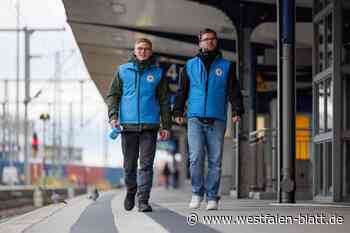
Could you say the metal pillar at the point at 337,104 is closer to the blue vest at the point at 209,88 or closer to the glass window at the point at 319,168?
the glass window at the point at 319,168

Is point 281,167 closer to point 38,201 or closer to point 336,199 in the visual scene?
point 336,199

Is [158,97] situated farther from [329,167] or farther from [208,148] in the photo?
[329,167]

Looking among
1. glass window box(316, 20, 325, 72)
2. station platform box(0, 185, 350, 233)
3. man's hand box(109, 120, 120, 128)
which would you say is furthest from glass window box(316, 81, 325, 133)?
man's hand box(109, 120, 120, 128)

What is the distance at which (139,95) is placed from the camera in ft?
35.9

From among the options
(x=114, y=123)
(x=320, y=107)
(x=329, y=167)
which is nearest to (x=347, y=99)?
(x=329, y=167)

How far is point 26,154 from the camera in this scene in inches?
1967

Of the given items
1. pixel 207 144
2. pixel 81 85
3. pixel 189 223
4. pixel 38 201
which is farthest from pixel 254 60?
pixel 81 85

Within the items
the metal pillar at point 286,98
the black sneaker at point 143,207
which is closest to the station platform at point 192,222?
the black sneaker at point 143,207

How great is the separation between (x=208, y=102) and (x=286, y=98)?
3305 millimetres

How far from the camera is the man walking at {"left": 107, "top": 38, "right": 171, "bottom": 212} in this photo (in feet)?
35.9

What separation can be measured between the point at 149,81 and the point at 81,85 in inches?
2267

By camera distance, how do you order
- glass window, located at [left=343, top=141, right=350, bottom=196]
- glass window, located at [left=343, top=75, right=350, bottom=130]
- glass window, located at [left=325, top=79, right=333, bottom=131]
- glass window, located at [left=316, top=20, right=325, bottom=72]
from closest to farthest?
glass window, located at [left=343, top=141, right=350, bottom=196]
glass window, located at [left=343, top=75, right=350, bottom=130]
glass window, located at [left=325, top=79, right=333, bottom=131]
glass window, located at [left=316, top=20, right=325, bottom=72]

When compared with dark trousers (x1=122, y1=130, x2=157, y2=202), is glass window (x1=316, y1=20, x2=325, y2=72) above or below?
above

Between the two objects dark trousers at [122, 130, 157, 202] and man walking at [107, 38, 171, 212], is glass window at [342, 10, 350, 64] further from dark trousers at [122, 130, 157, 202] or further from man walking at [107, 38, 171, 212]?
dark trousers at [122, 130, 157, 202]
